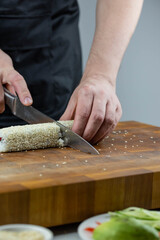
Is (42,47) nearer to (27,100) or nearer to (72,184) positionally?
(27,100)

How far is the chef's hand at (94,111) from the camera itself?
155cm

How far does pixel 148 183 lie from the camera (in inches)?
47.6

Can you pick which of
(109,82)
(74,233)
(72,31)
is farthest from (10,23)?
(74,233)

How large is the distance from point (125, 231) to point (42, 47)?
51.5 inches

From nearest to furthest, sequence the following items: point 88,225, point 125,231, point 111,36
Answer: point 125,231, point 88,225, point 111,36

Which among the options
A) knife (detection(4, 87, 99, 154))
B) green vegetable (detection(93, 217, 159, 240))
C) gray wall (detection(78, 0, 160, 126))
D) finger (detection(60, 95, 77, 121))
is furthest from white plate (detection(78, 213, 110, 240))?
gray wall (detection(78, 0, 160, 126))

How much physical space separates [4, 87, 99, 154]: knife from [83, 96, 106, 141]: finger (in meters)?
0.05

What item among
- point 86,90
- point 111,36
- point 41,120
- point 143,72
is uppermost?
point 111,36

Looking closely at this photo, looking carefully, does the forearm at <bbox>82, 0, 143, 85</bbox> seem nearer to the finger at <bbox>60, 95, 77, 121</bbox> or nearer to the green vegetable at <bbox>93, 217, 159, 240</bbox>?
the finger at <bbox>60, 95, 77, 121</bbox>

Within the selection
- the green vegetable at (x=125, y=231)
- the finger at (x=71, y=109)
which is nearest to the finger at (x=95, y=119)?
the finger at (x=71, y=109)

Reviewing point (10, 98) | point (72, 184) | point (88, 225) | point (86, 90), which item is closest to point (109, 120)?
point (86, 90)

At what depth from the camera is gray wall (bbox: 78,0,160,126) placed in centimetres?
351

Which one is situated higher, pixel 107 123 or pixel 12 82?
pixel 12 82

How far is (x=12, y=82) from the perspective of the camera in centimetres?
160
